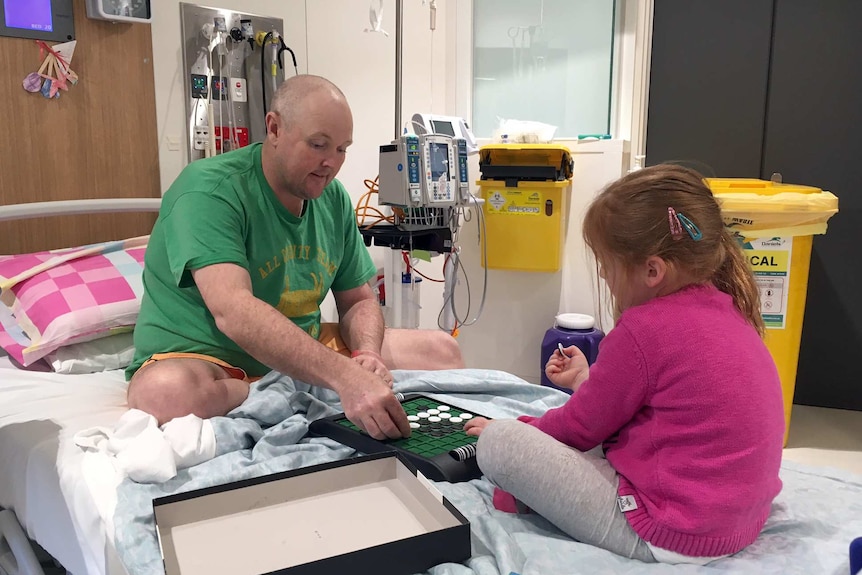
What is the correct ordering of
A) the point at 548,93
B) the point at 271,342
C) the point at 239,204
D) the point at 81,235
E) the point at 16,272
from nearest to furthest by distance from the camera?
1. the point at 271,342
2. the point at 239,204
3. the point at 16,272
4. the point at 81,235
5. the point at 548,93

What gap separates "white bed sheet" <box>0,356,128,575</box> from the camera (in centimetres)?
123

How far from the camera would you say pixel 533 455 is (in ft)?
3.55

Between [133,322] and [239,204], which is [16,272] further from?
[239,204]

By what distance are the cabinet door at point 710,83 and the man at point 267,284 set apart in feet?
5.86

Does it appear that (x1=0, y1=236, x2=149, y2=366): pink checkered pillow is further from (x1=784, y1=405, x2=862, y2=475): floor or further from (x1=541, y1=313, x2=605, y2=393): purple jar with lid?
(x1=784, y1=405, x2=862, y2=475): floor

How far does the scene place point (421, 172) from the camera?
2447 millimetres

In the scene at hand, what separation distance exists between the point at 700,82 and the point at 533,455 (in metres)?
2.56

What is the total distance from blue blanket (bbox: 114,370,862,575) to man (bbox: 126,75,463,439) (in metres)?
0.11

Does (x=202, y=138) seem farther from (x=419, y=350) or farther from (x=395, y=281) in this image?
(x=419, y=350)

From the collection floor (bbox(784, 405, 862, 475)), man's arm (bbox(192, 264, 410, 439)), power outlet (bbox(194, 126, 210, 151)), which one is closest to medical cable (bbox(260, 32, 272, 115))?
power outlet (bbox(194, 126, 210, 151))

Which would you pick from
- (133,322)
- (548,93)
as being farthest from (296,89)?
(548,93)

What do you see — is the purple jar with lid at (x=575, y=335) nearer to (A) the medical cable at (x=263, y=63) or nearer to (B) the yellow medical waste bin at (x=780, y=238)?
(B) the yellow medical waste bin at (x=780, y=238)

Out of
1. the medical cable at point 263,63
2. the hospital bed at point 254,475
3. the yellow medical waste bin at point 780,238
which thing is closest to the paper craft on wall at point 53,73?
the medical cable at point 263,63

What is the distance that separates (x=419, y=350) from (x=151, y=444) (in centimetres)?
89
